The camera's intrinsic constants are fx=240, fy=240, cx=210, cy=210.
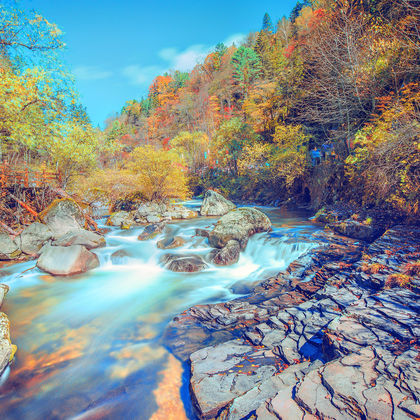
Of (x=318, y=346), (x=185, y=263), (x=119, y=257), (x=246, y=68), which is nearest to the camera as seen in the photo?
(x=318, y=346)

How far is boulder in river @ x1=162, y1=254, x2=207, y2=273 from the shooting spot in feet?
23.5

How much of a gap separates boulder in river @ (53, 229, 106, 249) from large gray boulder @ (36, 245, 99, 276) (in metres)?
0.55

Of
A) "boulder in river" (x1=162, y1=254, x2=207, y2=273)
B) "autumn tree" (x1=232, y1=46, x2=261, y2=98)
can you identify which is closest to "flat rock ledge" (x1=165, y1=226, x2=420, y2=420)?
"boulder in river" (x1=162, y1=254, x2=207, y2=273)

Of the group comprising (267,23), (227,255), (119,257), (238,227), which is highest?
(267,23)

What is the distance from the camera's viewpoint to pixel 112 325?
16.5ft

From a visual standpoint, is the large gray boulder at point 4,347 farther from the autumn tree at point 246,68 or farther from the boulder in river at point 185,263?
the autumn tree at point 246,68

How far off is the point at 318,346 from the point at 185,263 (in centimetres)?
478

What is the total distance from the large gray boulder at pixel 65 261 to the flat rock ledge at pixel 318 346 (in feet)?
13.2

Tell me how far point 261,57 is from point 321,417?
44.1m

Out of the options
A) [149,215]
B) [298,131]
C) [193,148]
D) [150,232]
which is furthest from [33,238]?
[193,148]

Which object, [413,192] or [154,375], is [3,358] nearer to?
[154,375]

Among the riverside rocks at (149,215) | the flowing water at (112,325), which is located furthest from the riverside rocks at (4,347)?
the riverside rocks at (149,215)

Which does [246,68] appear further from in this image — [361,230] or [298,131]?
[361,230]

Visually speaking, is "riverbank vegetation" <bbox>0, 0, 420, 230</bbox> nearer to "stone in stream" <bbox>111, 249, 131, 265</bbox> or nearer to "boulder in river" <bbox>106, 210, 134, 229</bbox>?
"boulder in river" <bbox>106, 210, 134, 229</bbox>
